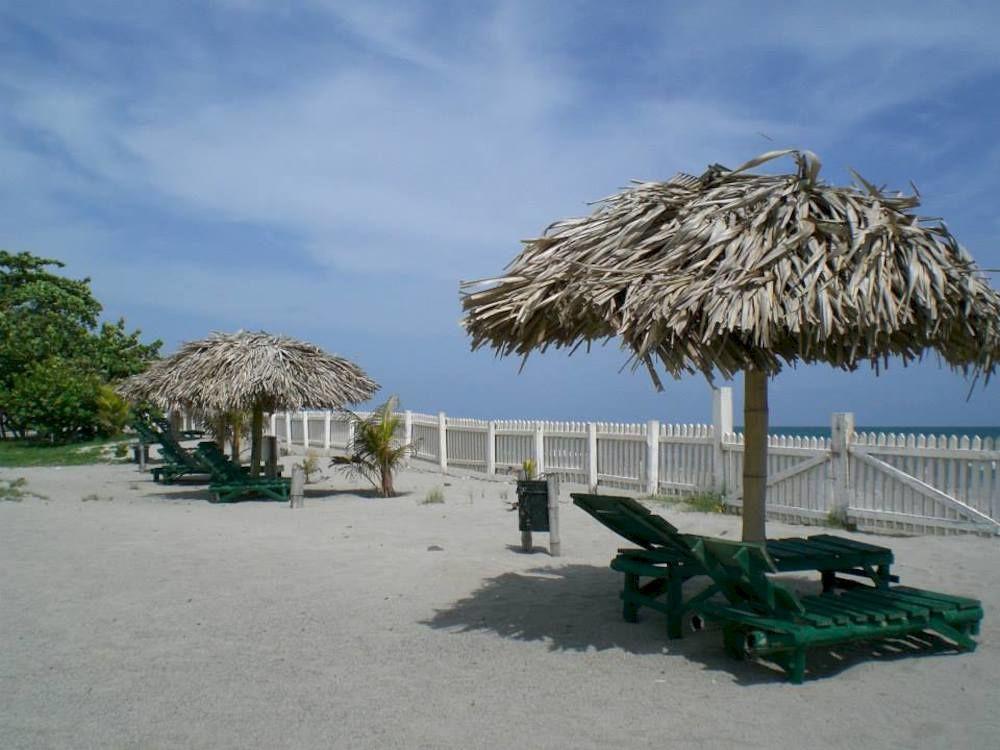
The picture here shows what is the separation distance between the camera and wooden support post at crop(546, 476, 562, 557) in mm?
8750

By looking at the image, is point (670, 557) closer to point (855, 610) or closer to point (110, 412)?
point (855, 610)

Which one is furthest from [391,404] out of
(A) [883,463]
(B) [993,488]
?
(B) [993,488]

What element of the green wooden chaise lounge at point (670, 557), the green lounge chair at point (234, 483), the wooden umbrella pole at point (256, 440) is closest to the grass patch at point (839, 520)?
the green wooden chaise lounge at point (670, 557)

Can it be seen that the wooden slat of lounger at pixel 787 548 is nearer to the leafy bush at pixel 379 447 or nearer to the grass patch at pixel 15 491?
the leafy bush at pixel 379 447

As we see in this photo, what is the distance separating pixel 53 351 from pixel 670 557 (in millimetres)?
30793

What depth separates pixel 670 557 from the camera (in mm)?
5570

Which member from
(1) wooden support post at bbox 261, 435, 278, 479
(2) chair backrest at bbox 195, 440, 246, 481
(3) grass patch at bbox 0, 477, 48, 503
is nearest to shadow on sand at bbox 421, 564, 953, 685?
(2) chair backrest at bbox 195, 440, 246, 481

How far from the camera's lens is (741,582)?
197 inches

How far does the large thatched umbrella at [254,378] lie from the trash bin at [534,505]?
6.60m

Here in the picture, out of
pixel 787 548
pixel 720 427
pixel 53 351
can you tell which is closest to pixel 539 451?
pixel 720 427

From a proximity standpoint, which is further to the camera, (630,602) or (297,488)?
(297,488)

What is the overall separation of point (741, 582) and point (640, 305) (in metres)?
1.69

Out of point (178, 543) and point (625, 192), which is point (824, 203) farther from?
point (178, 543)

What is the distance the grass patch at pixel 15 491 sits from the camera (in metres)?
14.5
